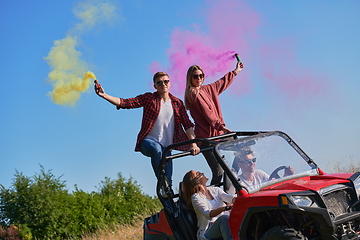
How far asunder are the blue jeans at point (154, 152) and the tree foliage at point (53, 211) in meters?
6.51

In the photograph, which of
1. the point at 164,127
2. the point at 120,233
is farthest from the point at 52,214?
the point at 164,127

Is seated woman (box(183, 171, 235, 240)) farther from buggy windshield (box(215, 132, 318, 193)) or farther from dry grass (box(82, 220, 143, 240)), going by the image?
dry grass (box(82, 220, 143, 240))

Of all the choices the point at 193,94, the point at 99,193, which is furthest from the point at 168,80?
the point at 99,193

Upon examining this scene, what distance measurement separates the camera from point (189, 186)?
4.85m

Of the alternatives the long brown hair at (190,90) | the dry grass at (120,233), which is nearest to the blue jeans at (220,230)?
the long brown hair at (190,90)

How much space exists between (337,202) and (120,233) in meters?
7.51

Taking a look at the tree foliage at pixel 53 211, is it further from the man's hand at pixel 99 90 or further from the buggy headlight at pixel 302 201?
the buggy headlight at pixel 302 201

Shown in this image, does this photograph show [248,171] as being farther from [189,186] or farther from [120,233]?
[120,233]

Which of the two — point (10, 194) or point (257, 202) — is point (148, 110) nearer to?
point (257, 202)

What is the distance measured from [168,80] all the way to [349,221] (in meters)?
3.38

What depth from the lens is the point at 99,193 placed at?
1406 centimetres

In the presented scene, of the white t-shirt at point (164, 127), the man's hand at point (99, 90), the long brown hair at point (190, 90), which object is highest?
the man's hand at point (99, 90)

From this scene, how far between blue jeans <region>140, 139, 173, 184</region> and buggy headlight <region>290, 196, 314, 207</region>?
2358 millimetres

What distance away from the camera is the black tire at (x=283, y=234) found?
12.2ft
